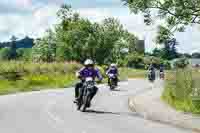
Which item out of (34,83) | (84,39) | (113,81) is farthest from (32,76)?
(84,39)

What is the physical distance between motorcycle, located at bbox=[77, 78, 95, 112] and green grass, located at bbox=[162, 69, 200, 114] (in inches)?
130

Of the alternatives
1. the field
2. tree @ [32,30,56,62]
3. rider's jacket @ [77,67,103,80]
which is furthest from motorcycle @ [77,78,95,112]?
tree @ [32,30,56,62]

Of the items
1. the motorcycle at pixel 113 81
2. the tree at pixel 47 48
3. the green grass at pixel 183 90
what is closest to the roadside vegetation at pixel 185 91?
the green grass at pixel 183 90

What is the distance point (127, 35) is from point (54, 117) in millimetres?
129538

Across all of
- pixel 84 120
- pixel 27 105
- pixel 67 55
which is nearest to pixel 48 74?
pixel 27 105

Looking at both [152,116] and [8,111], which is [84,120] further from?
[8,111]

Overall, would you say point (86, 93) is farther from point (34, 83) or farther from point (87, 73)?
point (34, 83)

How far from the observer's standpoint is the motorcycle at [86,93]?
22766mm

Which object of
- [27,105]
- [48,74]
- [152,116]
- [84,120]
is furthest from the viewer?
[48,74]

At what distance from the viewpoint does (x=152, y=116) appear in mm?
20453

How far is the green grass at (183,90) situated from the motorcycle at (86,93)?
10.9 feet

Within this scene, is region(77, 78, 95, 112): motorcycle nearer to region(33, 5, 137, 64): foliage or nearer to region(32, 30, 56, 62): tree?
region(33, 5, 137, 64): foliage

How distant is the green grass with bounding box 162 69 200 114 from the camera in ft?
73.7

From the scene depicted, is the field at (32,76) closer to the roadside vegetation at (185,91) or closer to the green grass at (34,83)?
the green grass at (34,83)
